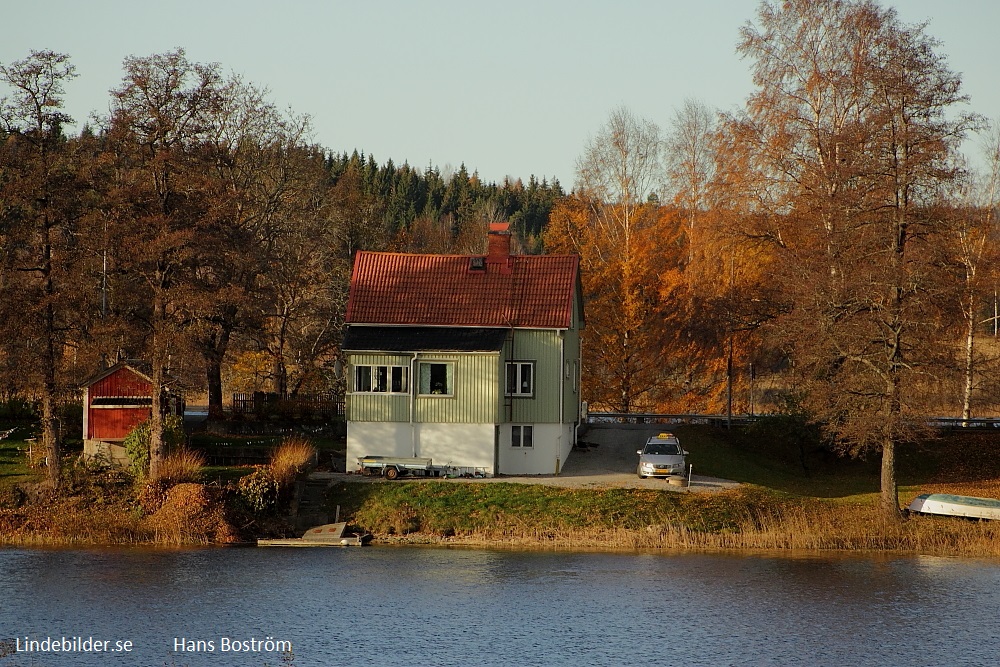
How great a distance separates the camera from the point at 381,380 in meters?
40.5

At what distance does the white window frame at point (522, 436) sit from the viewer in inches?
1622

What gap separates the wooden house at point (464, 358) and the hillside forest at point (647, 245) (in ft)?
17.7

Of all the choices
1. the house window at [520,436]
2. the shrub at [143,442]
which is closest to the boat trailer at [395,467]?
the house window at [520,436]

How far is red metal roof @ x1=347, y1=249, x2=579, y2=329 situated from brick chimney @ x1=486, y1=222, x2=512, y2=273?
0.13ft

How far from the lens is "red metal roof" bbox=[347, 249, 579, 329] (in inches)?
1629

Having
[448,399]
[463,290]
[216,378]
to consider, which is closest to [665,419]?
[463,290]

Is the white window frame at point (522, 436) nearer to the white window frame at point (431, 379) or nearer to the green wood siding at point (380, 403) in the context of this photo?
the white window frame at point (431, 379)

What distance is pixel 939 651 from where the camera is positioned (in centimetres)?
2219

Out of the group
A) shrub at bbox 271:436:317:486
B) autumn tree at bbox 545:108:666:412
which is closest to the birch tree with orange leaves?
autumn tree at bbox 545:108:666:412

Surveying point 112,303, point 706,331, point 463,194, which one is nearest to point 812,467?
point 706,331

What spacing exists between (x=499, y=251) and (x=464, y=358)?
17.6 feet

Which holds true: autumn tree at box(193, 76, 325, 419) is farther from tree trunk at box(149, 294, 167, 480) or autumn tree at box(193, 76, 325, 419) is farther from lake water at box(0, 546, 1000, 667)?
lake water at box(0, 546, 1000, 667)

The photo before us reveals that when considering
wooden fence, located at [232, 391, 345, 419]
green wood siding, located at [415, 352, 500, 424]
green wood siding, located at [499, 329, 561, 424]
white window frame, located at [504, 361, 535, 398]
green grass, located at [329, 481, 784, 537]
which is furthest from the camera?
wooden fence, located at [232, 391, 345, 419]

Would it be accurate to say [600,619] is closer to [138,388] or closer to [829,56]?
[138,388]
